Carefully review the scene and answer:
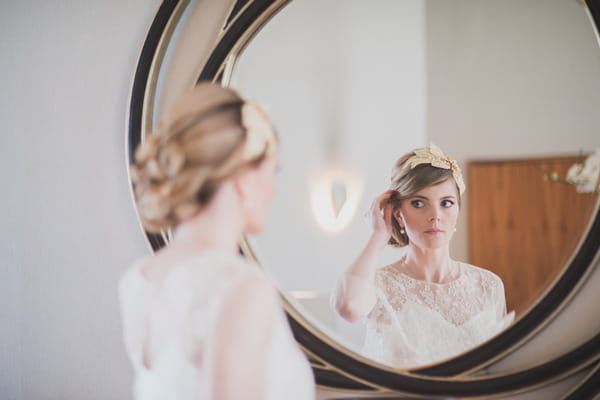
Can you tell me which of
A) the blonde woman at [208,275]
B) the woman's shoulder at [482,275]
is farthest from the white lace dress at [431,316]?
the blonde woman at [208,275]

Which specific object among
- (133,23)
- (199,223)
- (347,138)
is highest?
(133,23)

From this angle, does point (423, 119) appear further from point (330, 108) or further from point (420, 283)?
point (420, 283)

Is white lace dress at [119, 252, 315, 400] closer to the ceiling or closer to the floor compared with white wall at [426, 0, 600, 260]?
closer to the floor

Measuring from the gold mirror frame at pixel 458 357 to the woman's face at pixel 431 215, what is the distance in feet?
0.91

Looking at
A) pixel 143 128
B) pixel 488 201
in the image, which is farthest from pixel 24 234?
pixel 488 201

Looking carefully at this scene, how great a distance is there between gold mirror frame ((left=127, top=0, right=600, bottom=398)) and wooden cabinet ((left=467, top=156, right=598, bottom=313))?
0.10ft

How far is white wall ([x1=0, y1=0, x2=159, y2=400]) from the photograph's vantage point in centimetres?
159

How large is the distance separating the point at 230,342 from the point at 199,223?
0.74ft

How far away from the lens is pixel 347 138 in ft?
4.58

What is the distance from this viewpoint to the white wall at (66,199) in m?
1.59

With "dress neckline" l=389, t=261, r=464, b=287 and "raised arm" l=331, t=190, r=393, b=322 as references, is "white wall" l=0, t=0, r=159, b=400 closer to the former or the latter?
"raised arm" l=331, t=190, r=393, b=322

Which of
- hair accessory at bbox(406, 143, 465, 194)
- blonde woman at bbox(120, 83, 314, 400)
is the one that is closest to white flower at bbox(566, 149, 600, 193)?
hair accessory at bbox(406, 143, 465, 194)

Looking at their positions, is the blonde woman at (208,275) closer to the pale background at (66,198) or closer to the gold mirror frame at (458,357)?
the gold mirror frame at (458,357)

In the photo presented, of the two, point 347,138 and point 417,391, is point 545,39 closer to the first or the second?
point 347,138
